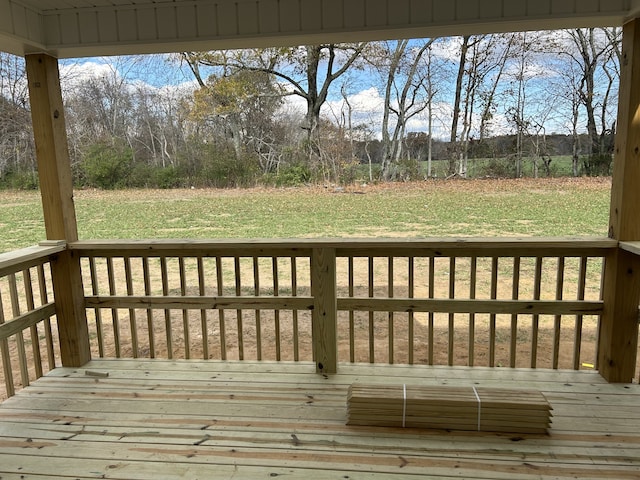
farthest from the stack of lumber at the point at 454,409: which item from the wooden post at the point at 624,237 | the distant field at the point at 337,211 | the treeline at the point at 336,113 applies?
the treeline at the point at 336,113

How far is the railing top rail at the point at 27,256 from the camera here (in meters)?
2.52

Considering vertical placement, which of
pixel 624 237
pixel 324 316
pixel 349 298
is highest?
pixel 624 237

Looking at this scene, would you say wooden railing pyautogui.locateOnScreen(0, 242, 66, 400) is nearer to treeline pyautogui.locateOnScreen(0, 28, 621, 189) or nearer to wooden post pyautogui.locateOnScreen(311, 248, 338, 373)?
wooden post pyautogui.locateOnScreen(311, 248, 338, 373)

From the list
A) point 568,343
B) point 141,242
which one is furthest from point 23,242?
point 568,343

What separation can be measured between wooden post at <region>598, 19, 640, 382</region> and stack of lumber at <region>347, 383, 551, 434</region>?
837mm

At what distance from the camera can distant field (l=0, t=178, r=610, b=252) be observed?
19.2 feet

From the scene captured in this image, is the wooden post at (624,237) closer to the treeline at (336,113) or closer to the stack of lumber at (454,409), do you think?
the stack of lumber at (454,409)

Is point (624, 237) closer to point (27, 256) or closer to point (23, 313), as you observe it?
point (27, 256)

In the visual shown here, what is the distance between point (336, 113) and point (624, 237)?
4.69m

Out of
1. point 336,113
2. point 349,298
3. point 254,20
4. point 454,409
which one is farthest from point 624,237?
point 336,113

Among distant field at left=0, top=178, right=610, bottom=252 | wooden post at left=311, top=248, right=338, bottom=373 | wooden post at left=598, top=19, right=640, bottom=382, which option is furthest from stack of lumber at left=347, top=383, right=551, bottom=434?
distant field at left=0, top=178, right=610, bottom=252

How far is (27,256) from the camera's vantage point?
2648 millimetres

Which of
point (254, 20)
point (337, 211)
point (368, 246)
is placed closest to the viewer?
point (254, 20)

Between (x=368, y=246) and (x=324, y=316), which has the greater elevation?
(x=368, y=246)
